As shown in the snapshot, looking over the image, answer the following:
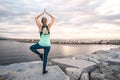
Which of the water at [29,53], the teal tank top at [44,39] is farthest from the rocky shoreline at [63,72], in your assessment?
the water at [29,53]

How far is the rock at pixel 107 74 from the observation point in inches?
294

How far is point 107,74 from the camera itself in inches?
305

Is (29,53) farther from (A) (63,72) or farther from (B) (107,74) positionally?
(A) (63,72)

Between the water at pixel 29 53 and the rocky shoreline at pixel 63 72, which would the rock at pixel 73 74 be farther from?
the water at pixel 29 53

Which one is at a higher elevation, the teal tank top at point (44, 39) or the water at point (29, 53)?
the teal tank top at point (44, 39)

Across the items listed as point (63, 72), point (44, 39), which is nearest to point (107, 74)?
point (63, 72)

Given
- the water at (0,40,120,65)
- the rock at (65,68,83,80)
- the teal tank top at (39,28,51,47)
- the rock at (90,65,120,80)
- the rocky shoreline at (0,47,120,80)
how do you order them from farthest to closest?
the water at (0,40,120,65), the rock at (90,65,120,80), the rock at (65,68,83,80), the rocky shoreline at (0,47,120,80), the teal tank top at (39,28,51,47)

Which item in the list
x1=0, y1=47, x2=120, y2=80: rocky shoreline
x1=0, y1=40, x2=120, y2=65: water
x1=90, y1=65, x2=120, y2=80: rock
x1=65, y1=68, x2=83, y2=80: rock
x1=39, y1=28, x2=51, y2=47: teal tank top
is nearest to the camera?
x1=39, y1=28, x2=51, y2=47: teal tank top

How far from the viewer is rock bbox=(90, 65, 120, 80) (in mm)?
7478

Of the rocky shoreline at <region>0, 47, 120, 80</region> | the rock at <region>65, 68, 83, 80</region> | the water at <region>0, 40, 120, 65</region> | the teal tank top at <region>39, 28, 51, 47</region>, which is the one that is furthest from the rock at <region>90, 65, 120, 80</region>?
the water at <region>0, 40, 120, 65</region>

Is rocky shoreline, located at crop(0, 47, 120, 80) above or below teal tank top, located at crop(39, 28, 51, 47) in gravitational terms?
below

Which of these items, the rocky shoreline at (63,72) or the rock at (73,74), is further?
the rock at (73,74)

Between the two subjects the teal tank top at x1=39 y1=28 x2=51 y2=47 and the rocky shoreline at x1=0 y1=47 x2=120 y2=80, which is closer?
the teal tank top at x1=39 y1=28 x2=51 y2=47

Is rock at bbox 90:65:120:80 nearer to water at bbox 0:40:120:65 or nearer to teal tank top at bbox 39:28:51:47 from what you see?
teal tank top at bbox 39:28:51:47
